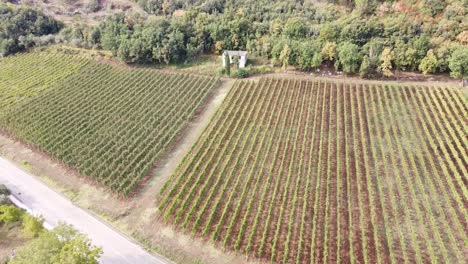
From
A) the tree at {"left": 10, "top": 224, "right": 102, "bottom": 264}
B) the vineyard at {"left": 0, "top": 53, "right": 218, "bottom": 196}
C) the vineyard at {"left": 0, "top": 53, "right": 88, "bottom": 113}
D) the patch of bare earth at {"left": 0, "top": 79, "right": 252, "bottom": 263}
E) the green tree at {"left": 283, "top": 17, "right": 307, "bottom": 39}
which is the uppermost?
the green tree at {"left": 283, "top": 17, "right": 307, "bottom": 39}

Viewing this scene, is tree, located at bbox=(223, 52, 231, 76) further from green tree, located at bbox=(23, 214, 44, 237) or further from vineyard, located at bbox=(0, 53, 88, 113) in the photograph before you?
green tree, located at bbox=(23, 214, 44, 237)

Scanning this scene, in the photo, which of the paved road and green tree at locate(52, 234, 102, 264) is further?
the paved road

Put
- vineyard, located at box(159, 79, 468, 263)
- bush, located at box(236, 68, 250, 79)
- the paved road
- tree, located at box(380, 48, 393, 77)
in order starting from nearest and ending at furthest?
1. the paved road
2. vineyard, located at box(159, 79, 468, 263)
3. tree, located at box(380, 48, 393, 77)
4. bush, located at box(236, 68, 250, 79)

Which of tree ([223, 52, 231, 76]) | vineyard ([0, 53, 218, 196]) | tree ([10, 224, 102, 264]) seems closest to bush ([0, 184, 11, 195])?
vineyard ([0, 53, 218, 196])

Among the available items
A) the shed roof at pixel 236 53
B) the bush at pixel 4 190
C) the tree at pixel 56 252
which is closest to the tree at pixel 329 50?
the shed roof at pixel 236 53

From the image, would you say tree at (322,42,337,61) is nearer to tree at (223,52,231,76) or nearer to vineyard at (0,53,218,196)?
tree at (223,52,231,76)

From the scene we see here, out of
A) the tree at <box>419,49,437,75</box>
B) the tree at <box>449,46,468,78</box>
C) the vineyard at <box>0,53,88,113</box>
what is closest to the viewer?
the tree at <box>449,46,468,78</box>

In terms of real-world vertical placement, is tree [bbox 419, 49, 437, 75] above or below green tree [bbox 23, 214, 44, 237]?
above

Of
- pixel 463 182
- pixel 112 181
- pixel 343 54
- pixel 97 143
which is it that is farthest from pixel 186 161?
pixel 343 54

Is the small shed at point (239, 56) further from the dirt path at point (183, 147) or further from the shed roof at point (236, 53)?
the dirt path at point (183, 147)
